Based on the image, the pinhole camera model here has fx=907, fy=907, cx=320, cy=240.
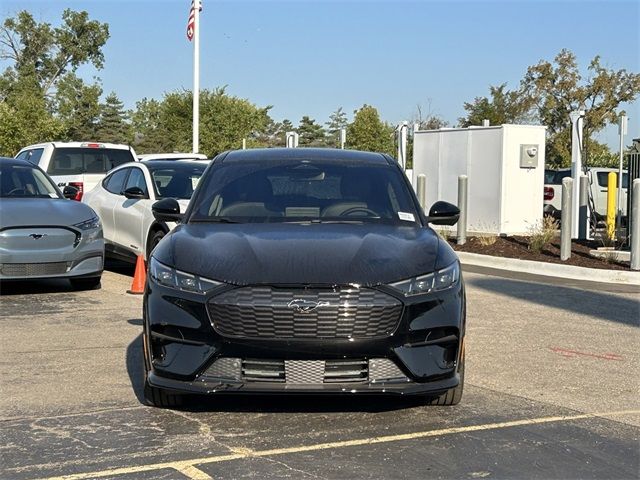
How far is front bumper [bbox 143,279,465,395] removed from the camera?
15.8 ft

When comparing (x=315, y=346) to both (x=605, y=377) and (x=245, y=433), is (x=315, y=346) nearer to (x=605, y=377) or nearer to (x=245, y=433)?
(x=245, y=433)

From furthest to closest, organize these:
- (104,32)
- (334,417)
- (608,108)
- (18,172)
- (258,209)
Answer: (104,32) → (608,108) → (18,172) → (258,209) → (334,417)

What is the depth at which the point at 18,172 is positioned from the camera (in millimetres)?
11430

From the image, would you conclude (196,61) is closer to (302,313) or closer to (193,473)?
(302,313)

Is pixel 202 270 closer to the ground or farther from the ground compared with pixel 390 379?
farther from the ground

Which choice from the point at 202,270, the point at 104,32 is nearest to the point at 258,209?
the point at 202,270

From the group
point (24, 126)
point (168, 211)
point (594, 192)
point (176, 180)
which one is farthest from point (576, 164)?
point (24, 126)

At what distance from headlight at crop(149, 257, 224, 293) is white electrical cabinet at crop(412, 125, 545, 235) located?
46.1 feet

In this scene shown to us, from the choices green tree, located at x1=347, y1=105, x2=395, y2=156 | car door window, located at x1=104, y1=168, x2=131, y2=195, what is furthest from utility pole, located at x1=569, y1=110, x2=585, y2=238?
green tree, located at x1=347, y1=105, x2=395, y2=156

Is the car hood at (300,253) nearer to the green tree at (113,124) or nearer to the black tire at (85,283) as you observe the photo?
the black tire at (85,283)

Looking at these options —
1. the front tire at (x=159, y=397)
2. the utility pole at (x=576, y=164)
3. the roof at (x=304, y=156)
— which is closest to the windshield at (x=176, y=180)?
the roof at (x=304, y=156)

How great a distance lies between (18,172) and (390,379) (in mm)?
7901

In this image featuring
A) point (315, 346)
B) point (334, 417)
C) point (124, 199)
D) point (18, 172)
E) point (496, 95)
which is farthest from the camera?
point (496, 95)

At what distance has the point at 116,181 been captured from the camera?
13.2 meters
